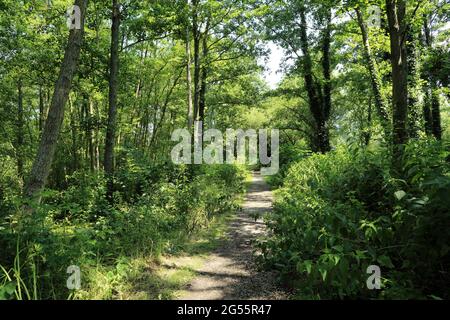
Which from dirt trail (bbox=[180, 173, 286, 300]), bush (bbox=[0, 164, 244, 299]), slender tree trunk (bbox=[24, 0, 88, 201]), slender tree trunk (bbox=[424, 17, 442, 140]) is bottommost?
dirt trail (bbox=[180, 173, 286, 300])

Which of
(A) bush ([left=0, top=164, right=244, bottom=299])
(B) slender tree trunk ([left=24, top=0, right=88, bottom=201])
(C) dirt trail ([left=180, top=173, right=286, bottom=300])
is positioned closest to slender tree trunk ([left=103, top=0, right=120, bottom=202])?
(A) bush ([left=0, top=164, right=244, bottom=299])

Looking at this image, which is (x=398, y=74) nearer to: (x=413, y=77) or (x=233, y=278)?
(x=233, y=278)

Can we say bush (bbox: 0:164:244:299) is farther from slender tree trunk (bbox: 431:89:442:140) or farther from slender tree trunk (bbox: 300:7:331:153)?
slender tree trunk (bbox: 431:89:442:140)

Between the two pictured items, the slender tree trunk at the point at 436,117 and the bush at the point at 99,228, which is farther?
the slender tree trunk at the point at 436,117

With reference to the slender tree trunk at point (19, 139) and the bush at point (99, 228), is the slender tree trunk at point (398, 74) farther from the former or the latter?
the slender tree trunk at point (19, 139)

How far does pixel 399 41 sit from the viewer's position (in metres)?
6.59

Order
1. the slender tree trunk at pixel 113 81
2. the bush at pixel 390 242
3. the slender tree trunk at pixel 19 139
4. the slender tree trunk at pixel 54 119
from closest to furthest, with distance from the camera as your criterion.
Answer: the bush at pixel 390 242 < the slender tree trunk at pixel 54 119 < the slender tree trunk at pixel 113 81 < the slender tree trunk at pixel 19 139

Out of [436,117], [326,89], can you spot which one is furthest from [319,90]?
[436,117]

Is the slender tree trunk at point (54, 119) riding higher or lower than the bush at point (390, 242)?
higher

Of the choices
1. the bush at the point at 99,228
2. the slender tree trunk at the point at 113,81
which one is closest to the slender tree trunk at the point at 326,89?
the bush at the point at 99,228

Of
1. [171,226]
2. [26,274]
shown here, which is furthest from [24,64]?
[26,274]

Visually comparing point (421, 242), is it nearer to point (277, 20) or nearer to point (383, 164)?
point (383, 164)
